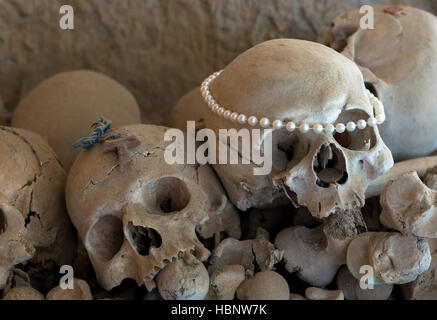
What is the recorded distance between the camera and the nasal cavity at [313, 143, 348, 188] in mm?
794

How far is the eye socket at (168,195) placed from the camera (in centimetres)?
85

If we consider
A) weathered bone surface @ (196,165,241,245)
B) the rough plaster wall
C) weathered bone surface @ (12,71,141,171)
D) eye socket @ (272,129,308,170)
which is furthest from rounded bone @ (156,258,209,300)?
the rough plaster wall

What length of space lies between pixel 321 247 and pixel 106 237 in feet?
1.22

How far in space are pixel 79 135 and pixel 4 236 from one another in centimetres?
35

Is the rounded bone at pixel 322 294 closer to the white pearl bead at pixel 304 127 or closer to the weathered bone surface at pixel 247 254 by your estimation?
the weathered bone surface at pixel 247 254

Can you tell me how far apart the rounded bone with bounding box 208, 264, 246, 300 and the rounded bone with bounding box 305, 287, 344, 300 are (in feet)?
0.38

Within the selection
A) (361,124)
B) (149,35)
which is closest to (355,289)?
(361,124)

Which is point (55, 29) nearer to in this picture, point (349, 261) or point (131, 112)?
point (131, 112)

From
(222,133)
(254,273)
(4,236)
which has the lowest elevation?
(254,273)

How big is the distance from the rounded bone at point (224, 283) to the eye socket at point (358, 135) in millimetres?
288

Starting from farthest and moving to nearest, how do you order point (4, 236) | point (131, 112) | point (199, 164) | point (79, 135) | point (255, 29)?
point (255, 29) < point (131, 112) < point (79, 135) < point (199, 164) < point (4, 236)

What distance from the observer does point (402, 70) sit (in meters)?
0.97

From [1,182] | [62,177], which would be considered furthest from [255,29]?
[1,182]

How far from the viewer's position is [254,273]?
867 mm
